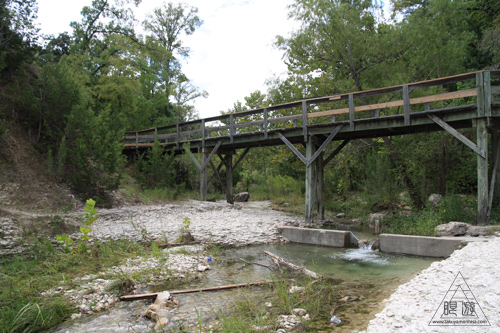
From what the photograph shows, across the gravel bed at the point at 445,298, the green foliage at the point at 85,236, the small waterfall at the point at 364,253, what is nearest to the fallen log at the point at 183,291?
the green foliage at the point at 85,236

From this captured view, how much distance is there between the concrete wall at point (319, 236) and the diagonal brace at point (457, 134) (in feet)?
12.7

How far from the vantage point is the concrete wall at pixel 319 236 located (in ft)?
28.7

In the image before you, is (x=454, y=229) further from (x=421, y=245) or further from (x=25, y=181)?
(x=25, y=181)

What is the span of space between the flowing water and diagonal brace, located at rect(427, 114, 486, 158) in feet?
12.1

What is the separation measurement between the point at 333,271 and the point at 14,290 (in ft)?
16.7

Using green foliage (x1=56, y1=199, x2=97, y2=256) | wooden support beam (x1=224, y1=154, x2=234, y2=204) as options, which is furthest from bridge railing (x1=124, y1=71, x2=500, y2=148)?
green foliage (x1=56, y1=199, x2=97, y2=256)

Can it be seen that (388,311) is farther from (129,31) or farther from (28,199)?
(129,31)

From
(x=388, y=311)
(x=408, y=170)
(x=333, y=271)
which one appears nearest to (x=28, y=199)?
(x=333, y=271)

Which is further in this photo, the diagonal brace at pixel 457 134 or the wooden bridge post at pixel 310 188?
the wooden bridge post at pixel 310 188

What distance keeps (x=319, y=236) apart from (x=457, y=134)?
458 centimetres

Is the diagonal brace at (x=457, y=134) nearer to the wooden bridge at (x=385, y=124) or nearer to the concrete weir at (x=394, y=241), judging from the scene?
the wooden bridge at (x=385, y=124)

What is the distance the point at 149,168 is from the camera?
612 inches

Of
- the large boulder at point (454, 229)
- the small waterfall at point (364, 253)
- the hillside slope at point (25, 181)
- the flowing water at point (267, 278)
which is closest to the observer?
the flowing water at point (267, 278)

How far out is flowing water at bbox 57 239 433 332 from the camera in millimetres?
3986
